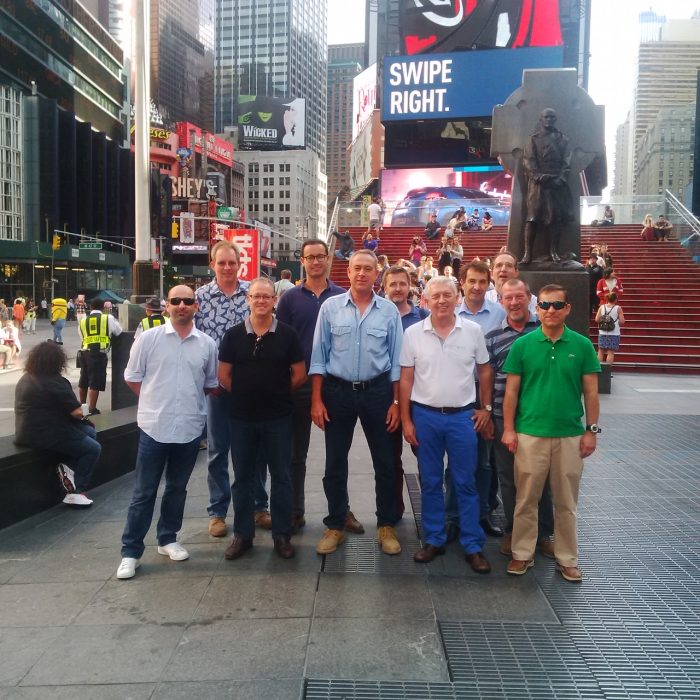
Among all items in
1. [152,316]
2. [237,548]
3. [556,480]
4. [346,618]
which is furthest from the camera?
[152,316]

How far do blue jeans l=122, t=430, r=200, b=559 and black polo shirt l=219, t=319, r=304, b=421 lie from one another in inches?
18.1

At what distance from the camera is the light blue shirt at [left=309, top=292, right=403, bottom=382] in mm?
4648

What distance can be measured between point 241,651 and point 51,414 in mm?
3112

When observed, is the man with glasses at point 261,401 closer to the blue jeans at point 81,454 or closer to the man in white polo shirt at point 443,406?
the man in white polo shirt at point 443,406

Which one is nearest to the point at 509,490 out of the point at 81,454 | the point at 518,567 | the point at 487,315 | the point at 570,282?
the point at 518,567

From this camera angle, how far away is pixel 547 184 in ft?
35.0

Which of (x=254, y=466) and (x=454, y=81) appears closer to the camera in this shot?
(x=254, y=466)

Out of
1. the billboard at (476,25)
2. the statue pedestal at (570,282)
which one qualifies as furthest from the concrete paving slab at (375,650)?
the billboard at (476,25)

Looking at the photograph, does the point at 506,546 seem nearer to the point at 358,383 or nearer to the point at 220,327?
the point at 358,383

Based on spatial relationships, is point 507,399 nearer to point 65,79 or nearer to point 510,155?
point 510,155

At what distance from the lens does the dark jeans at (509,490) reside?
467 centimetres

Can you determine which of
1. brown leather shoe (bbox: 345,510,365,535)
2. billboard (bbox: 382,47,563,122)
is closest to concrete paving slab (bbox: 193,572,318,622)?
brown leather shoe (bbox: 345,510,365,535)

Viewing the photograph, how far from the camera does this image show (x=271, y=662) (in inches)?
128

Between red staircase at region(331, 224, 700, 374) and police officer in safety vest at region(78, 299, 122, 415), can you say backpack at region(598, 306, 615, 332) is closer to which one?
red staircase at region(331, 224, 700, 374)
